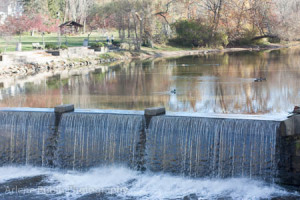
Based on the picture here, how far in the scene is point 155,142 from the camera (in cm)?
1636

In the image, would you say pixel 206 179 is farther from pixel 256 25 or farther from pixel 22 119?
pixel 256 25

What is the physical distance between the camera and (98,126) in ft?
55.8

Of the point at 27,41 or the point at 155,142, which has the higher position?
the point at 27,41

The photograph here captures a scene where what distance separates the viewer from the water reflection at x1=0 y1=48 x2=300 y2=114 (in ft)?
73.8

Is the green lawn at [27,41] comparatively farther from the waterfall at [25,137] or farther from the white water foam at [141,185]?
the white water foam at [141,185]

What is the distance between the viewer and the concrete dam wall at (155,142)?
1491 centimetres

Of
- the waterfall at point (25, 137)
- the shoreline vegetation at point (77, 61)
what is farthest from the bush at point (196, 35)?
the waterfall at point (25, 137)

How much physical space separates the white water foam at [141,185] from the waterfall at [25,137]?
0.76 meters

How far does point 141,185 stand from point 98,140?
260 centimetres

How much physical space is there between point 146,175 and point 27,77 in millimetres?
23862

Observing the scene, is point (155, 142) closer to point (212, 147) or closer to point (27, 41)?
point (212, 147)

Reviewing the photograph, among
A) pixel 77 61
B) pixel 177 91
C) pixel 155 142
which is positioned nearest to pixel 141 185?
pixel 155 142

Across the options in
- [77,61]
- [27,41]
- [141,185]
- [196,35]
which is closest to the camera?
[141,185]

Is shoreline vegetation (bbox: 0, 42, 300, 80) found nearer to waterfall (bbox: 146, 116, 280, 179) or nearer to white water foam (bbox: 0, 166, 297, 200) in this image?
white water foam (bbox: 0, 166, 297, 200)
